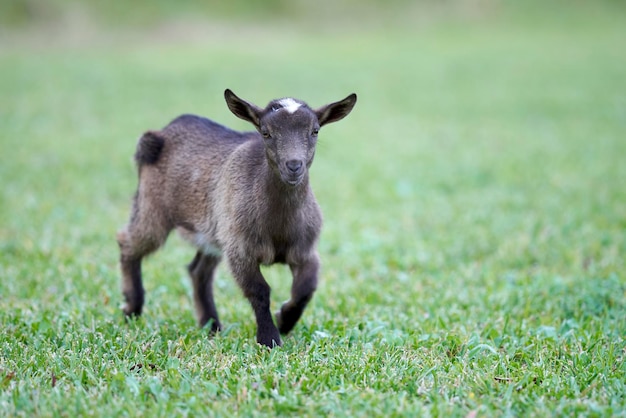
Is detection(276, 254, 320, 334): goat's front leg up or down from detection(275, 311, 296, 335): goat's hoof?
up

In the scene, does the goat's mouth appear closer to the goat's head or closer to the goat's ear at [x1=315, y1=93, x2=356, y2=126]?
the goat's head

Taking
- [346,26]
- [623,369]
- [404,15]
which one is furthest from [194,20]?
[623,369]

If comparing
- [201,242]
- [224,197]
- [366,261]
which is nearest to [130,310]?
[201,242]

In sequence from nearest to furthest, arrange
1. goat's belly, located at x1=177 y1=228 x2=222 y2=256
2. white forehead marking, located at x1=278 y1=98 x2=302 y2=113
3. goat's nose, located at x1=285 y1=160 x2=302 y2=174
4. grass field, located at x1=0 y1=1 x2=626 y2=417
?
1. grass field, located at x1=0 y1=1 x2=626 y2=417
2. goat's nose, located at x1=285 y1=160 x2=302 y2=174
3. white forehead marking, located at x1=278 y1=98 x2=302 y2=113
4. goat's belly, located at x1=177 y1=228 x2=222 y2=256

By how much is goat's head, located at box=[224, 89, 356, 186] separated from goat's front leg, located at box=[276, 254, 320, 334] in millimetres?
772

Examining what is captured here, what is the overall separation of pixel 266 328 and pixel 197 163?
177 centimetres

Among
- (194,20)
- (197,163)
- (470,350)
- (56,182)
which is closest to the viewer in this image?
(470,350)

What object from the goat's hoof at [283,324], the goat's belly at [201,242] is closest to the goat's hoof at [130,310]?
the goat's belly at [201,242]

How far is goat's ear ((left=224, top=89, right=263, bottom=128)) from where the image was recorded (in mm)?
5609

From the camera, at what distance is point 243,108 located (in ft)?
18.7

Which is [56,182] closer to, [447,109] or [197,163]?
[197,163]

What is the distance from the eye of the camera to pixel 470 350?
546 cm

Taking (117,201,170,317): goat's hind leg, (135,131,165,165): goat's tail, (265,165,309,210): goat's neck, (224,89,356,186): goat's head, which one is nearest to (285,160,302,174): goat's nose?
(224,89,356,186): goat's head

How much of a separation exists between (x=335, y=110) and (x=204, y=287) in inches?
85.6
